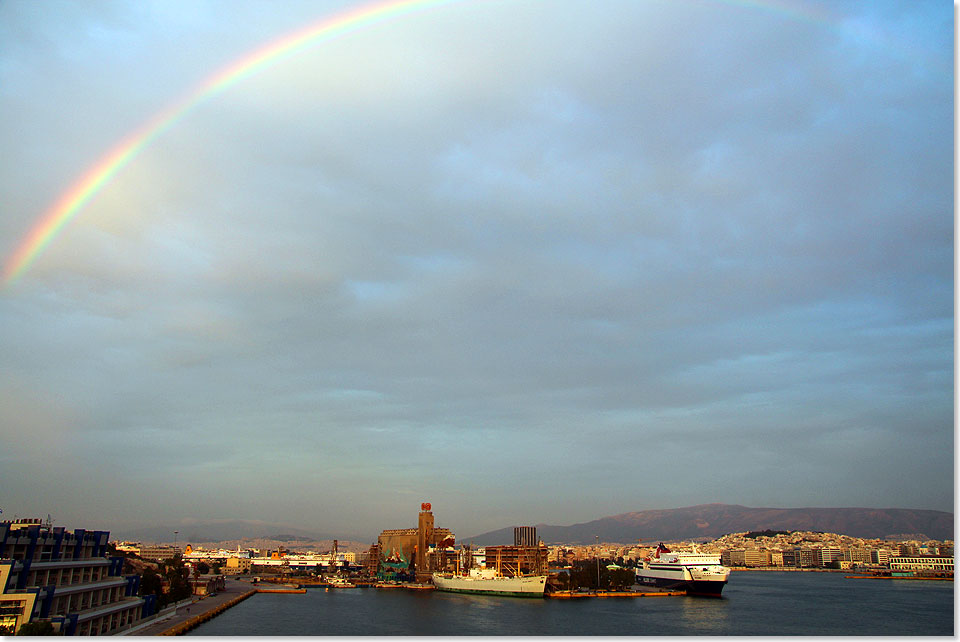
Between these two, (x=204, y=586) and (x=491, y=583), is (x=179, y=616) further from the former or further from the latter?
(x=491, y=583)

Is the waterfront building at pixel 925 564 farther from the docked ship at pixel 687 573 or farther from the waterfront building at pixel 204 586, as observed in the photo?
the waterfront building at pixel 204 586

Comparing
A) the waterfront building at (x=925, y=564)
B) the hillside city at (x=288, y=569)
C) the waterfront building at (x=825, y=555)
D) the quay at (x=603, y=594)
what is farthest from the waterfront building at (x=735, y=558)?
the quay at (x=603, y=594)

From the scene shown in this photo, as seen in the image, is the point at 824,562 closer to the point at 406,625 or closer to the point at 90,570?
the point at 406,625

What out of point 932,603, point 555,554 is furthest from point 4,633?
point 555,554

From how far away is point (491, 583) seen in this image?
4878cm

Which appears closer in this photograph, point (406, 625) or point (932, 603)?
point (406, 625)

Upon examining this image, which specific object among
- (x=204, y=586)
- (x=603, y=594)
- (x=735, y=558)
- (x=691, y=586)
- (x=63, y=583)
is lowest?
(x=735, y=558)

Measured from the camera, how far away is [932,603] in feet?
128

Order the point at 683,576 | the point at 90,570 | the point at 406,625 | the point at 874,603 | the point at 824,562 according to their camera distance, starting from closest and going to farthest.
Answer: the point at 90,570, the point at 406,625, the point at 874,603, the point at 683,576, the point at 824,562

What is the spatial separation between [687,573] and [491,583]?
14.6 meters

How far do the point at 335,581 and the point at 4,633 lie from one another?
5586 centimetres

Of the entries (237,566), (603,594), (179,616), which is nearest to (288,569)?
(237,566)

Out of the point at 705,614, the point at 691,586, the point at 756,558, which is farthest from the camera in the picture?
the point at 756,558

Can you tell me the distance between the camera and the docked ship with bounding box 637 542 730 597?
45.2m
